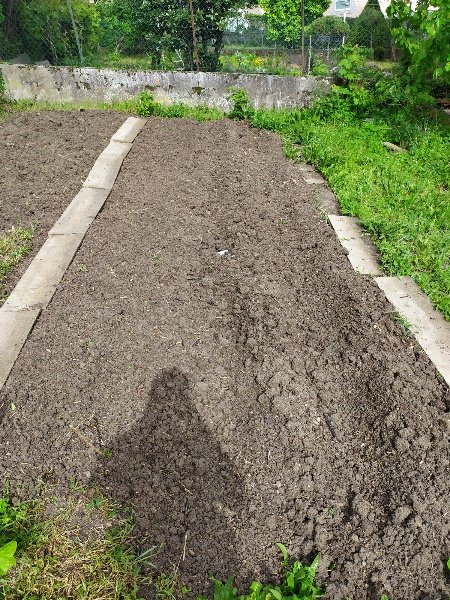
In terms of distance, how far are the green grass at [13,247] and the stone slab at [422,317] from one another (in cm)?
280

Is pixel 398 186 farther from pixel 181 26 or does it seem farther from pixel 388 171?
pixel 181 26

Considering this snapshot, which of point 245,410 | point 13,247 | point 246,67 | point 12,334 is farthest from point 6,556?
point 246,67

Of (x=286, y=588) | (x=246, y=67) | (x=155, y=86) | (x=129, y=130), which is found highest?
(x=246, y=67)

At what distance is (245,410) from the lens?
2395 mm

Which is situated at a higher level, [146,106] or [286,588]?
[146,106]

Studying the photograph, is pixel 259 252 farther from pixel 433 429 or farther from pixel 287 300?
pixel 433 429

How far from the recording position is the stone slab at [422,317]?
2648 mm

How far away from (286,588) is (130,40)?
36.0 ft

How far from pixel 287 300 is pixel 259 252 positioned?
2.13 ft

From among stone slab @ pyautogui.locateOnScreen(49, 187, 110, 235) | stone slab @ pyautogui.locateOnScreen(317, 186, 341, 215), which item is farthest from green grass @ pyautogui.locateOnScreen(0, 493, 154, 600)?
stone slab @ pyautogui.locateOnScreen(317, 186, 341, 215)

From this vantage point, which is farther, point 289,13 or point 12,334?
point 289,13

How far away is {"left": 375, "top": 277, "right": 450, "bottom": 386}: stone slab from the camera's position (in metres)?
2.65

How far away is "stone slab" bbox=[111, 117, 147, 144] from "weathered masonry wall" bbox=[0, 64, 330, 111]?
3.85ft

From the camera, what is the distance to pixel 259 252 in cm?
361
